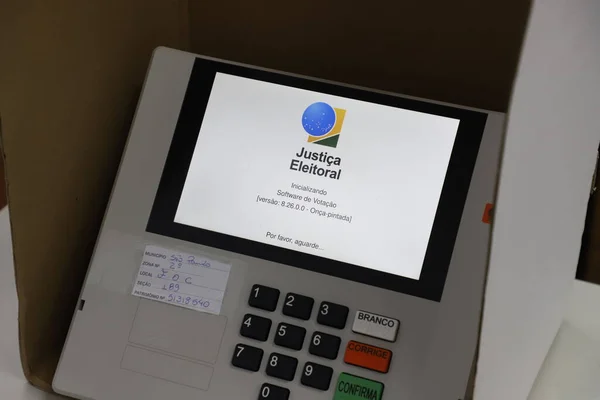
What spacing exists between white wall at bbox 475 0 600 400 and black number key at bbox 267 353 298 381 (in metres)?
0.20

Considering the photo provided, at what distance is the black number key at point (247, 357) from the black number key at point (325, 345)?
0.16ft

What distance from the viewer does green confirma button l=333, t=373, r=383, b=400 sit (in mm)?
563

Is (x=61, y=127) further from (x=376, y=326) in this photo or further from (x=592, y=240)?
(x=592, y=240)

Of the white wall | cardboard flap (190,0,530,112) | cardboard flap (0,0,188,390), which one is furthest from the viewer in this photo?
cardboard flap (190,0,530,112)

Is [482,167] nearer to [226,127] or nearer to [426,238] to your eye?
[426,238]

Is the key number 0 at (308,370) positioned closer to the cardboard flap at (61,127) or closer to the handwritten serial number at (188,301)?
the handwritten serial number at (188,301)

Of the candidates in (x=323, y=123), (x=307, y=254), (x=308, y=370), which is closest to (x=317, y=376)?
(x=308, y=370)

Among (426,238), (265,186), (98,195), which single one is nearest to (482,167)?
(426,238)

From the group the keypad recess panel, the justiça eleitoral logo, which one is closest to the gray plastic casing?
the keypad recess panel

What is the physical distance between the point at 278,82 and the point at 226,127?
→ 0.24 feet

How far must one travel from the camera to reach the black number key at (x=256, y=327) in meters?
0.60

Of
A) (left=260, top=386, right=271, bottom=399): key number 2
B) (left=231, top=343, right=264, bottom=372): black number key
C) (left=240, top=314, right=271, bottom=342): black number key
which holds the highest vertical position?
(left=240, top=314, right=271, bottom=342): black number key

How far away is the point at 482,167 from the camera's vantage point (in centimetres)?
60

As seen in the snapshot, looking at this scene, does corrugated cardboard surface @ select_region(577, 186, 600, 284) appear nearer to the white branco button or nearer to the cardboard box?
the cardboard box
